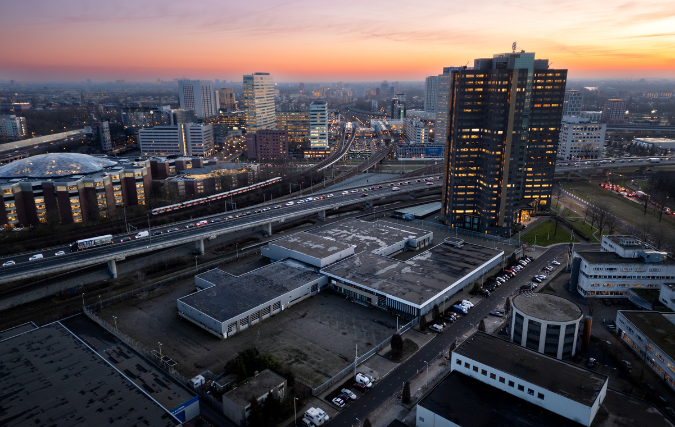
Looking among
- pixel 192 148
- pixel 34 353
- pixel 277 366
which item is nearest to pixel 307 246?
pixel 277 366

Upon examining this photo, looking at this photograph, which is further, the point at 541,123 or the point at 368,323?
the point at 541,123

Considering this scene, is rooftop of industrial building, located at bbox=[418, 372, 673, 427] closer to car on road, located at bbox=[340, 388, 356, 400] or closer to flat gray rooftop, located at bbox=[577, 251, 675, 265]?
car on road, located at bbox=[340, 388, 356, 400]

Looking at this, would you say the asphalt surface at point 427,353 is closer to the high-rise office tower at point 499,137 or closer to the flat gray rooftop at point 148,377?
the flat gray rooftop at point 148,377

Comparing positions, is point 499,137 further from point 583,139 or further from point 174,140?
point 174,140

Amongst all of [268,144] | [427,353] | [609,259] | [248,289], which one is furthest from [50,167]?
[609,259]

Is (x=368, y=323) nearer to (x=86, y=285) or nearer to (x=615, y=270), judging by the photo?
(x=615, y=270)

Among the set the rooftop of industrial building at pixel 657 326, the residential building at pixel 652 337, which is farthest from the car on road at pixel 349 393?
the rooftop of industrial building at pixel 657 326

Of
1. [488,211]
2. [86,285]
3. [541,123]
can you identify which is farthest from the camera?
[541,123]

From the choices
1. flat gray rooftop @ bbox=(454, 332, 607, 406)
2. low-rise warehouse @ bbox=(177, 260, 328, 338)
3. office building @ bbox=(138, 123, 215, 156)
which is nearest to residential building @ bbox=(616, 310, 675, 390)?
flat gray rooftop @ bbox=(454, 332, 607, 406)

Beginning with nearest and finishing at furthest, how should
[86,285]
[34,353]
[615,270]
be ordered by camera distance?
1. [34,353]
2. [615,270]
3. [86,285]
